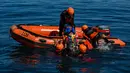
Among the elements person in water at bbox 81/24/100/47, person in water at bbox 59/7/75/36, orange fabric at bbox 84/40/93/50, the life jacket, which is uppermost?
person in water at bbox 59/7/75/36

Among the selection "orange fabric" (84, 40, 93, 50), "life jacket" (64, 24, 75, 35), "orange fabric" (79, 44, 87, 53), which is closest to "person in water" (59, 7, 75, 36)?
"life jacket" (64, 24, 75, 35)

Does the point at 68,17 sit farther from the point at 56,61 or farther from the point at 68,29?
the point at 56,61

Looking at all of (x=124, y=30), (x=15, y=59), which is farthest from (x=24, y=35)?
(x=124, y=30)

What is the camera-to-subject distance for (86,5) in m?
27.3

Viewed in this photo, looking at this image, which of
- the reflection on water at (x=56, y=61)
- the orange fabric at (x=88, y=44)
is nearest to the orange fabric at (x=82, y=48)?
the reflection on water at (x=56, y=61)

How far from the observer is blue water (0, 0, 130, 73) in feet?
41.4

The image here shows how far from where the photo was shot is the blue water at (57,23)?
12.6 metres

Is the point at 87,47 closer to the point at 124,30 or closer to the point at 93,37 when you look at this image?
the point at 93,37

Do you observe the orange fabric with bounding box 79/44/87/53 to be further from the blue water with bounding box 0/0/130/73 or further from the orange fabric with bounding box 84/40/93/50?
the orange fabric with bounding box 84/40/93/50

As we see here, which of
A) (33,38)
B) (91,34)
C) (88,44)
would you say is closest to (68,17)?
(91,34)

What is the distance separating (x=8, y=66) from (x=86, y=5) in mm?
15706

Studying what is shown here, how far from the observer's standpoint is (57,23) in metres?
20.7

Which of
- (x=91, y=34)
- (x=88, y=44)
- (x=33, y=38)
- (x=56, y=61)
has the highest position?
(x=91, y=34)

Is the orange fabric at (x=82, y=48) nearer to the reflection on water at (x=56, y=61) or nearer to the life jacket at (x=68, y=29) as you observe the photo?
the reflection on water at (x=56, y=61)
